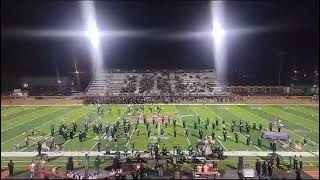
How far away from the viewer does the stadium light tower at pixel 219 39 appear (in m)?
27.8

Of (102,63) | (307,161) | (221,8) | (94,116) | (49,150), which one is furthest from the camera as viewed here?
(102,63)

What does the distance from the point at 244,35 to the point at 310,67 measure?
1080 cm

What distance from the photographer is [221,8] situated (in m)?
26.4

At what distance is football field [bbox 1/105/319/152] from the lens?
822 inches

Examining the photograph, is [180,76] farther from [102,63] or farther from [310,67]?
[310,67]

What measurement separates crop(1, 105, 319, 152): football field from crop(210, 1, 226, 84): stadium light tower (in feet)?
23.6

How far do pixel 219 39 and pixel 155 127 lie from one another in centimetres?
2390

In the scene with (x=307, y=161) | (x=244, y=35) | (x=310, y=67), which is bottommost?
(x=307, y=161)

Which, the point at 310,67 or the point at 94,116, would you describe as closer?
the point at 94,116

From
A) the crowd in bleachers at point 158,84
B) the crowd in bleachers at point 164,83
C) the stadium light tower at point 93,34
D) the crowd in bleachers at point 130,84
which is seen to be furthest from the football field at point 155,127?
the crowd in bleachers at point 164,83

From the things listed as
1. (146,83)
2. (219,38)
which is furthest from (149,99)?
(219,38)

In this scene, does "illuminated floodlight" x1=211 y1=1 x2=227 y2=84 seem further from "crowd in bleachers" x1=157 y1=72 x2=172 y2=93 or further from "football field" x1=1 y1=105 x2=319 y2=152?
"football field" x1=1 y1=105 x2=319 y2=152

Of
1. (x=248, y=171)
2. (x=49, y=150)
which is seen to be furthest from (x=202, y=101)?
(x=248, y=171)

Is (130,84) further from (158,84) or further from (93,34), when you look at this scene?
(93,34)
